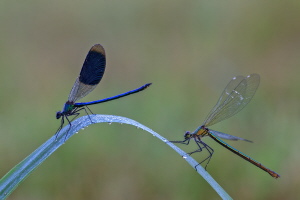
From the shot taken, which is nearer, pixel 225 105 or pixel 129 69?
pixel 225 105

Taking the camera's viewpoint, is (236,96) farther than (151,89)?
No

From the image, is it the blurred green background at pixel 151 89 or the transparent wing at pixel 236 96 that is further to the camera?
the blurred green background at pixel 151 89

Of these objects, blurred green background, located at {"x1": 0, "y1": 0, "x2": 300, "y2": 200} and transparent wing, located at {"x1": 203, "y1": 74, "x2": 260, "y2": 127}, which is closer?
transparent wing, located at {"x1": 203, "y1": 74, "x2": 260, "y2": 127}

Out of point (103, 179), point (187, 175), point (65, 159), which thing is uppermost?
point (65, 159)

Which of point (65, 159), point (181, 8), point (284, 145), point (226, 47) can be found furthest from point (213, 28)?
point (65, 159)

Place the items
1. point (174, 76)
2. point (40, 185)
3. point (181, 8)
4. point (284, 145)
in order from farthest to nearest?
point (181, 8) < point (174, 76) < point (284, 145) < point (40, 185)

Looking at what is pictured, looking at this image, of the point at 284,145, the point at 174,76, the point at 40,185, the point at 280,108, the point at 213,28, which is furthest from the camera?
the point at 213,28

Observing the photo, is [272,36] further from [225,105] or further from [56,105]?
[225,105]

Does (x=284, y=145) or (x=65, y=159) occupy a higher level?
(x=65, y=159)
